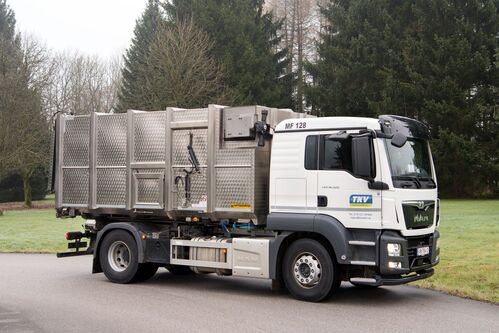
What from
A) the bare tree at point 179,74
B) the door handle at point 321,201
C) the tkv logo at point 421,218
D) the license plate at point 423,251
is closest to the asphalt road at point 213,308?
the license plate at point 423,251

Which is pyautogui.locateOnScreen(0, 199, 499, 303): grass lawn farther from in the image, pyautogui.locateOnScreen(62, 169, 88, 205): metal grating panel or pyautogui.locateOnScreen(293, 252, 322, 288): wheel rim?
pyautogui.locateOnScreen(62, 169, 88, 205): metal grating panel

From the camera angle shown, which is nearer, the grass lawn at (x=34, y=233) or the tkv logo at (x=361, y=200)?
the tkv logo at (x=361, y=200)

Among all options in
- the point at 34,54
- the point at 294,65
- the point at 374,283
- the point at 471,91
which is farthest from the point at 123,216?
the point at 294,65

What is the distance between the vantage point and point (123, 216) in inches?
467

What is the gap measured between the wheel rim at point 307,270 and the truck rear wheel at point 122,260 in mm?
3174

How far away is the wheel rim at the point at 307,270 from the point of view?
934cm

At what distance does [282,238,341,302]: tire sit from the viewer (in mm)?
9195

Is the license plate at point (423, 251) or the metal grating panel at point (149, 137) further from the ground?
the metal grating panel at point (149, 137)

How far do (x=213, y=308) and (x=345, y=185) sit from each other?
8.46ft

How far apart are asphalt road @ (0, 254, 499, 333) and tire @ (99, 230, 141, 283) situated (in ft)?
0.84

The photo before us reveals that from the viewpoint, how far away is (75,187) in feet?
39.8

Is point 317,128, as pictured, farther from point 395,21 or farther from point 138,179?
point 395,21

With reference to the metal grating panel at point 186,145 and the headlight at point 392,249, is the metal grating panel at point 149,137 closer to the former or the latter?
the metal grating panel at point 186,145

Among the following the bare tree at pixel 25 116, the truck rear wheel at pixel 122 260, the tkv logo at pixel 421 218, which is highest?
the bare tree at pixel 25 116
